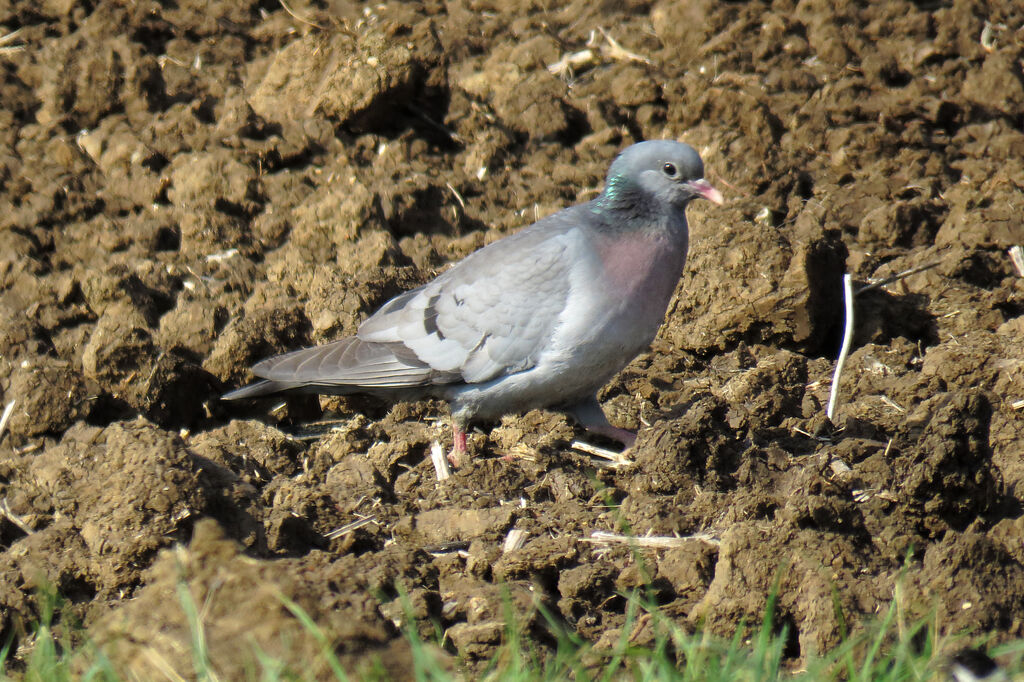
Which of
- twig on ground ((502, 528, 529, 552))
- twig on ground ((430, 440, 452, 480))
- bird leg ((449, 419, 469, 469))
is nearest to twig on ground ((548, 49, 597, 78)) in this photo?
bird leg ((449, 419, 469, 469))

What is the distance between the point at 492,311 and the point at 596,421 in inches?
24.1

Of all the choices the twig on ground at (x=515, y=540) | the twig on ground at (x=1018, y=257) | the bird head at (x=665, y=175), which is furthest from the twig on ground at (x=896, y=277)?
the twig on ground at (x=515, y=540)

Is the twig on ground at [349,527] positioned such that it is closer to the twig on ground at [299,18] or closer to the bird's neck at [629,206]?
the bird's neck at [629,206]

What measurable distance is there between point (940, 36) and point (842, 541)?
489 centimetres

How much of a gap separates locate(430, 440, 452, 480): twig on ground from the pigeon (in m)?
0.07

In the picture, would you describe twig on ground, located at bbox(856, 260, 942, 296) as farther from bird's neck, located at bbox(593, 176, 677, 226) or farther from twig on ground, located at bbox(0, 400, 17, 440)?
twig on ground, located at bbox(0, 400, 17, 440)

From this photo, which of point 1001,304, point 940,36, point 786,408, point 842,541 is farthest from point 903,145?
point 842,541

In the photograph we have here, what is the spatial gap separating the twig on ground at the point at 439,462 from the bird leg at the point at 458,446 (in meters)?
0.05

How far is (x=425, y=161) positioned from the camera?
6.56m

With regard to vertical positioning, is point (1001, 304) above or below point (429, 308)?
below

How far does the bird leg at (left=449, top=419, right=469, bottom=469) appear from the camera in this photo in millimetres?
4514

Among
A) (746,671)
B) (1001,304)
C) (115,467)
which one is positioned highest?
(115,467)

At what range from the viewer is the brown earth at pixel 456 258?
325 centimetres

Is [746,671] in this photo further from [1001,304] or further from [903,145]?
[903,145]
